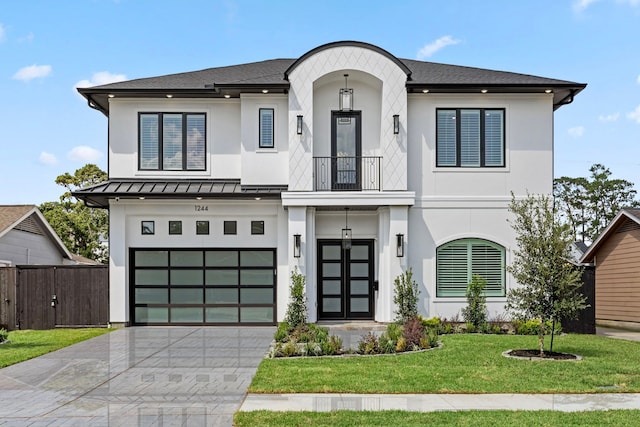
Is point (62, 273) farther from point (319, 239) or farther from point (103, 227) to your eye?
point (103, 227)

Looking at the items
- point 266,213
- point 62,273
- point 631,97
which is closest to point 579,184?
point 631,97

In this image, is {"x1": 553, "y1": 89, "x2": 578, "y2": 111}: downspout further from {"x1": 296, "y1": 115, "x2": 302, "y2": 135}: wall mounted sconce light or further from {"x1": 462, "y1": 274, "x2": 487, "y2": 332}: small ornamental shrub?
{"x1": 296, "y1": 115, "x2": 302, "y2": 135}: wall mounted sconce light

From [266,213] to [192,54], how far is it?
858 centimetres

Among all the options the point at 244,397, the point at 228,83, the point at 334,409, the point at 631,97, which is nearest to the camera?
the point at 334,409

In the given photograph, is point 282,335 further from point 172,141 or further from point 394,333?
point 172,141

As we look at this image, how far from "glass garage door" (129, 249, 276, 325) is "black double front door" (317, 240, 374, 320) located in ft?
4.92

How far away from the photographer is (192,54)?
74.3 ft

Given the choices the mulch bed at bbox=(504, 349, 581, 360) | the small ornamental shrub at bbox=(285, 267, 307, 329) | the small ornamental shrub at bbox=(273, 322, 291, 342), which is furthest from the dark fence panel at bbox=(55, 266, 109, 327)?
the mulch bed at bbox=(504, 349, 581, 360)

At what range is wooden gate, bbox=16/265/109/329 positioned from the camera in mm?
17359

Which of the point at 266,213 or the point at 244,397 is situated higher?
the point at 266,213

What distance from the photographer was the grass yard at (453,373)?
29.0ft

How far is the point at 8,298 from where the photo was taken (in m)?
17.5

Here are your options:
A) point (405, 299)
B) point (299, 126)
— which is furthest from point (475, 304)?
point (299, 126)

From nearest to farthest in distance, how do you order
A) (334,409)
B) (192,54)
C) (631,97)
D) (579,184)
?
(334,409) < (192,54) < (631,97) < (579,184)
